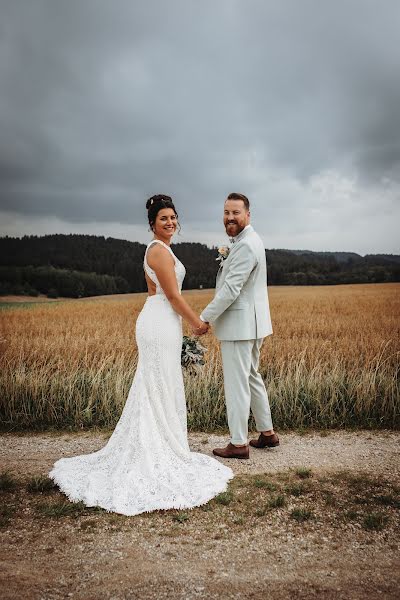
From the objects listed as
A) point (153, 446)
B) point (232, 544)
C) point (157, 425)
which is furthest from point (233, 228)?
point (232, 544)

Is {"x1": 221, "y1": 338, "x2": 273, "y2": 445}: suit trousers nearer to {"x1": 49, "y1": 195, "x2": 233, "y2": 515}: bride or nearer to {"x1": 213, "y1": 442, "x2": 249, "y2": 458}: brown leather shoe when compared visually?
{"x1": 213, "y1": 442, "x2": 249, "y2": 458}: brown leather shoe

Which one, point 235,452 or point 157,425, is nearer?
point 157,425

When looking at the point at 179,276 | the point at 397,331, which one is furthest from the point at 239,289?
the point at 397,331

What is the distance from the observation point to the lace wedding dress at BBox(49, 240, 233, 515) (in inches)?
169

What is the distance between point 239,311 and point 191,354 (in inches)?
27.3

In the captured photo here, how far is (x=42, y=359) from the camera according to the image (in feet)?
32.3

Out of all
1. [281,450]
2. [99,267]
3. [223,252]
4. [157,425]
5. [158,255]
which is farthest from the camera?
[99,267]

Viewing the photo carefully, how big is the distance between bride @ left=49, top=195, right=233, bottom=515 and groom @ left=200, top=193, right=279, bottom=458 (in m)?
0.34

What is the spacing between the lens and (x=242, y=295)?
501 centimetres

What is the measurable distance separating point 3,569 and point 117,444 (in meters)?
1.70

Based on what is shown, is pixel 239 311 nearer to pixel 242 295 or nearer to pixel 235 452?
pixel 242 295

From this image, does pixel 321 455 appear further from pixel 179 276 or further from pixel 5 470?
pixel 5 470

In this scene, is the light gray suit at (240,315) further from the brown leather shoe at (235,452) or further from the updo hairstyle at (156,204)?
the updo hairstyle at (156,204)

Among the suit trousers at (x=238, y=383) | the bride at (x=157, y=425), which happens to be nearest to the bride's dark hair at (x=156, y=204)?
the bride at (x=157, y=425)
